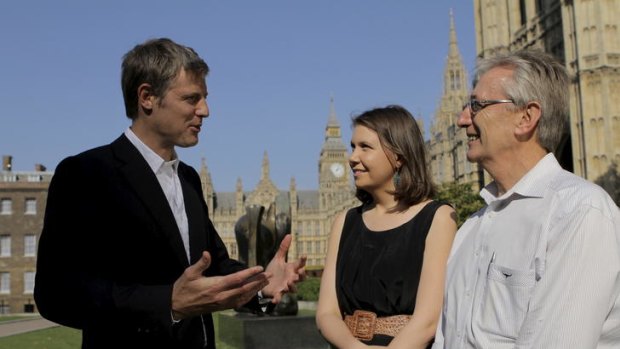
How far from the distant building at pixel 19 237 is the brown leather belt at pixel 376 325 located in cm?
4144

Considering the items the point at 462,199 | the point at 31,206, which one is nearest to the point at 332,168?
the point at 31,206

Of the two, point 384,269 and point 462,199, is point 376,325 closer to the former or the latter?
point 384,269

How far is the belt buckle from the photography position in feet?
11.0

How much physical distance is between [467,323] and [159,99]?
1463 millimetres

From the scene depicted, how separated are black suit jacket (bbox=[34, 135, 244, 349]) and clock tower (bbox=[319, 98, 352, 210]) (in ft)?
256

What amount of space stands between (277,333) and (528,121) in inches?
283

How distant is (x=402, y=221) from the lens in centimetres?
361

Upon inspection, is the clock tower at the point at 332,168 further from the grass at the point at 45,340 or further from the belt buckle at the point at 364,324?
the belt buckle at the point at 364,324

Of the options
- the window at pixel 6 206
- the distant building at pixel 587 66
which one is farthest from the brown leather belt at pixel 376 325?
the window at pixel 6 206

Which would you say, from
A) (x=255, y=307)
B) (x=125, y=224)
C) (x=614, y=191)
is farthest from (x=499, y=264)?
(x=614, y=191)

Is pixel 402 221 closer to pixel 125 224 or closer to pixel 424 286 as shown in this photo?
pixel 424 286

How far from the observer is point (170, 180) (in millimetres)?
3029

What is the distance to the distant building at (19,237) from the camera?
4200 centimetres

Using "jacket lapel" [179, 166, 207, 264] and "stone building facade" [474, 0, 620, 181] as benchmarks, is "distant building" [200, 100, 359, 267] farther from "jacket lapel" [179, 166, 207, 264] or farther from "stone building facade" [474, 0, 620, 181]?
"jacket lapel" [179, 166, 207, 264]
